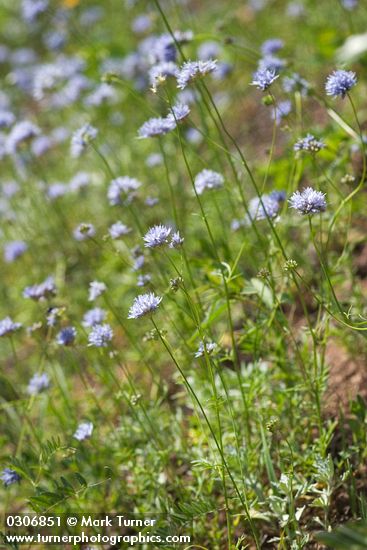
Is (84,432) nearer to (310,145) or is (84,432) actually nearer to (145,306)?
(145,306)

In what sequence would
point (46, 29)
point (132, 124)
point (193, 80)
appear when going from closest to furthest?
point (193, 80), point (132, 124), point (46, 29)

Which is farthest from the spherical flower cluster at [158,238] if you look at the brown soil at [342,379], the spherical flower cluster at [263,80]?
the brown soil at [342,379]

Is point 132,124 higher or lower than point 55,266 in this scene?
higher

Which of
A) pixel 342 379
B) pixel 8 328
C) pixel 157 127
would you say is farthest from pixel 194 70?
pixel 342 379

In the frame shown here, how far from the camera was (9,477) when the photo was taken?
2326mm

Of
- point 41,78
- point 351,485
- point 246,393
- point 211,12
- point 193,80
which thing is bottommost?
point 351,485

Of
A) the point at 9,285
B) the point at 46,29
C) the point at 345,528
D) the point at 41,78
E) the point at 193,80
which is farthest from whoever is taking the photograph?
the point at 46,29

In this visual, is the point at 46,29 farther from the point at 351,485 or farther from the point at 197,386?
the point at 351,485

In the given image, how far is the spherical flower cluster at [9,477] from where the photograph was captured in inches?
91.4

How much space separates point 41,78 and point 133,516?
106 inches

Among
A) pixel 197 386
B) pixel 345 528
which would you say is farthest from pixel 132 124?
pixel 345 528

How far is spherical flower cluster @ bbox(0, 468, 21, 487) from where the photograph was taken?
2.32 m

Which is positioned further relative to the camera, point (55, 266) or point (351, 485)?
point (55, 266)

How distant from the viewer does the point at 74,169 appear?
525 centimetres
